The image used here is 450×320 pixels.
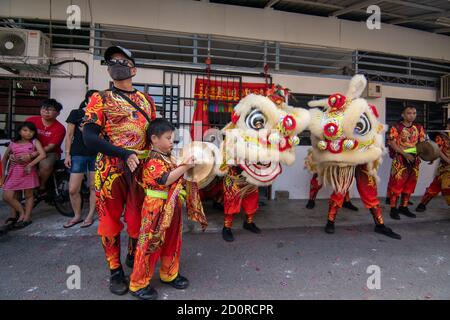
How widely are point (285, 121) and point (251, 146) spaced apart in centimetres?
47

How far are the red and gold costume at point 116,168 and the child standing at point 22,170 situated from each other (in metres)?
2.16

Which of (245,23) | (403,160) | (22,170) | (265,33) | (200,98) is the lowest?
(22,170)

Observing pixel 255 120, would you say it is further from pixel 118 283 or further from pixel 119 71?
pixel 118 283

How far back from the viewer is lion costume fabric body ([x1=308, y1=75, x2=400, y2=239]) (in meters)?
3.18

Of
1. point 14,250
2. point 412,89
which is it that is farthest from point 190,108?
point 412,89

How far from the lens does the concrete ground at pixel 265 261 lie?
2.22m

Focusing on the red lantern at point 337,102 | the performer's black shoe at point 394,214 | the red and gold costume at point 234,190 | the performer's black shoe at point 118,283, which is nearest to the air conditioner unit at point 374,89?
the performer's black shoe at point 394,214

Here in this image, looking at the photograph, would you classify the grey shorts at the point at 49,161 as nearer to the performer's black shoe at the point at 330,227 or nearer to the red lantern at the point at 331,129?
the red lantern at the point at 331,129

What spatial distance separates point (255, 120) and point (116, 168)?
4.94 ft

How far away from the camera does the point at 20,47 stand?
14.0ft

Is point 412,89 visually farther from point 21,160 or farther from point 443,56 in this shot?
point 21,160

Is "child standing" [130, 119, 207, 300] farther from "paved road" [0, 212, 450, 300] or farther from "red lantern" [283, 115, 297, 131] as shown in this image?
"red lantern" [283, 115, 297, 131]

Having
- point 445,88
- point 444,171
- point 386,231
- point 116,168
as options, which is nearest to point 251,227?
point 386,231

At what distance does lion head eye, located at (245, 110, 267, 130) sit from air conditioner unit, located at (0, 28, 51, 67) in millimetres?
3487
